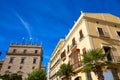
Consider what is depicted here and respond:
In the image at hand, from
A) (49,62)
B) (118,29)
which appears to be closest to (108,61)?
(118,29)

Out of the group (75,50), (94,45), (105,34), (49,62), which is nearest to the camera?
(94,45)

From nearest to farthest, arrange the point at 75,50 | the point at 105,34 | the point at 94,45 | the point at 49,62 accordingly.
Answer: the point at 94,45, the point at 105,34, the point at 75,50, the point at 49,62

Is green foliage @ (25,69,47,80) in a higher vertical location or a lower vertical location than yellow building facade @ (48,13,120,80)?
lower

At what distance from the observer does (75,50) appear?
909 inches

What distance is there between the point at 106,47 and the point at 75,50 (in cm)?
561

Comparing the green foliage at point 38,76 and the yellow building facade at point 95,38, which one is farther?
the green foliage at point 38,76

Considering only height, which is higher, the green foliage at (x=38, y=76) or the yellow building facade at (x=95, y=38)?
the yellow building facade at (x=95, y=38)

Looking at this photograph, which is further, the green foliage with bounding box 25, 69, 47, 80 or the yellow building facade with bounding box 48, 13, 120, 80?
the green foliage with bounding box 25, 69, 47, 80

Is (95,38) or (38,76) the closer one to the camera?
(95,38)

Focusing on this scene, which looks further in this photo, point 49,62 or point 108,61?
point 49,62

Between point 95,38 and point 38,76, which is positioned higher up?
point 95,38

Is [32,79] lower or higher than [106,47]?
lower

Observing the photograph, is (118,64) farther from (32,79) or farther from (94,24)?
(32,79)

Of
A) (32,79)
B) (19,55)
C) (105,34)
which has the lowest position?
(32,79)
